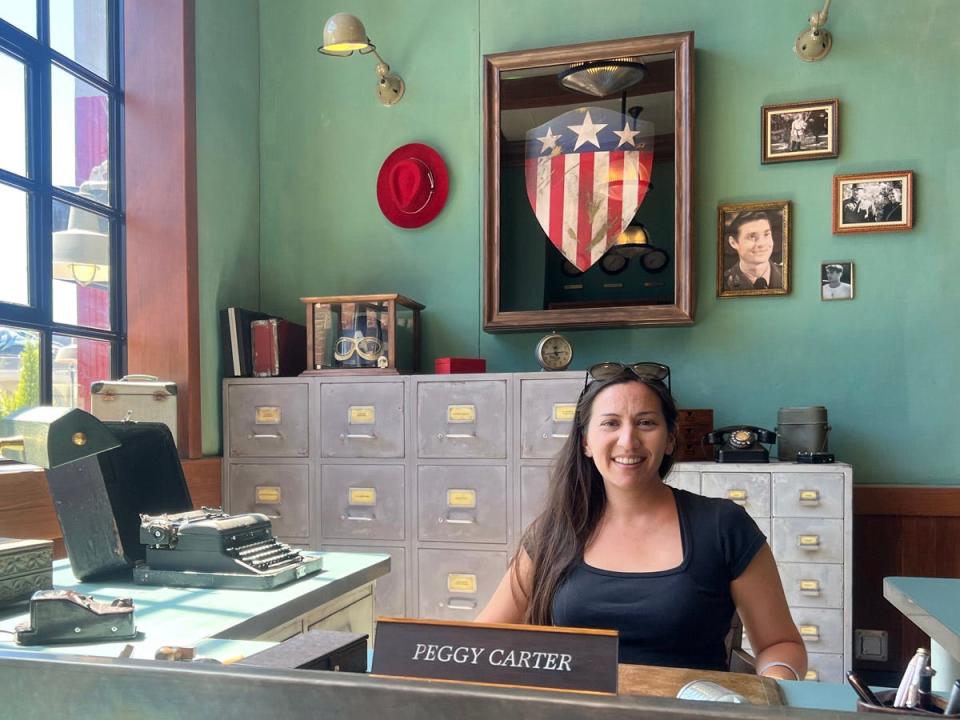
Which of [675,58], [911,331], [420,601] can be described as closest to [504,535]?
[420,601]

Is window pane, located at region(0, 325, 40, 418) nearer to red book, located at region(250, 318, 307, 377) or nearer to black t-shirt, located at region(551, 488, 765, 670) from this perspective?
red book, located at region(250, 318, 307, 377)

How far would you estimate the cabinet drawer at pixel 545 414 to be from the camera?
296 centimetres

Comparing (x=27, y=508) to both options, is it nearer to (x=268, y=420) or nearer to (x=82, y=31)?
(x=268, y=420)

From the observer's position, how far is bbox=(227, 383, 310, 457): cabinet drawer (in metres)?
3.25

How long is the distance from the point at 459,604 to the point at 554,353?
41.8 inches

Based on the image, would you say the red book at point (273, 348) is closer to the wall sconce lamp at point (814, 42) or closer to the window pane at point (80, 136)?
the window pane at point (80, 136)

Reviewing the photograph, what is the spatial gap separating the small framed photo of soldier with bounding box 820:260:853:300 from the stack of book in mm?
2289

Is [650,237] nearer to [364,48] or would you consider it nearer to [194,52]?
[364,48]

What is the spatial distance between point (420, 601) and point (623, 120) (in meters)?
2.14

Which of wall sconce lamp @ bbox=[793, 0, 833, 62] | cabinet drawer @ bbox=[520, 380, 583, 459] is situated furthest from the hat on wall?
wall sconce lamp @ bbox=[793, 0, 833, 62]

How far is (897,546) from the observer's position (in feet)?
10.00

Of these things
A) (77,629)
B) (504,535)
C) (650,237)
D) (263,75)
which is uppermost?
(263,75)

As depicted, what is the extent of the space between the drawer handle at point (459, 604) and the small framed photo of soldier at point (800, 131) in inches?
85.4

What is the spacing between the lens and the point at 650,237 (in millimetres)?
3256
